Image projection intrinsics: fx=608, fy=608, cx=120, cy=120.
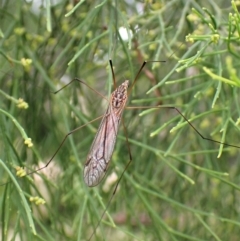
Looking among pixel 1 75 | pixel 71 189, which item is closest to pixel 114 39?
pixel 1 75

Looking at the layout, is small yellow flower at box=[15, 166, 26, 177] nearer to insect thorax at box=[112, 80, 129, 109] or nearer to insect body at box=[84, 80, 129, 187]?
insect body at box=[84, 80, 129, 187]

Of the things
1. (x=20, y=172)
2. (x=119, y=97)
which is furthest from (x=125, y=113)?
(x=20, y=172)

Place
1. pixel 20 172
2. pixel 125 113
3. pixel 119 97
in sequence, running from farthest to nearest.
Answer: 1. pixel 125 113
2. pixel 119 97
3. pixel 20 172

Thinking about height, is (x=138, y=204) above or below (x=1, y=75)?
below

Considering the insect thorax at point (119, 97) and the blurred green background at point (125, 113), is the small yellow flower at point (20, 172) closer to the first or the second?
the blurred green background at point (125, 113)

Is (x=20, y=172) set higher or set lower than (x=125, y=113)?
higher

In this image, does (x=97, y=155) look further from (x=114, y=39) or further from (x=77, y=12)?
(x=77, y=12)

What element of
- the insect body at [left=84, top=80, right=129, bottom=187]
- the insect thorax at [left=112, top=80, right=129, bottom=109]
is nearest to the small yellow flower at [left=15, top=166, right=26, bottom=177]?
the insect body at [left=84, top=80, right=129, bottom=187]

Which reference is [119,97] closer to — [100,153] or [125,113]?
[100,153]
